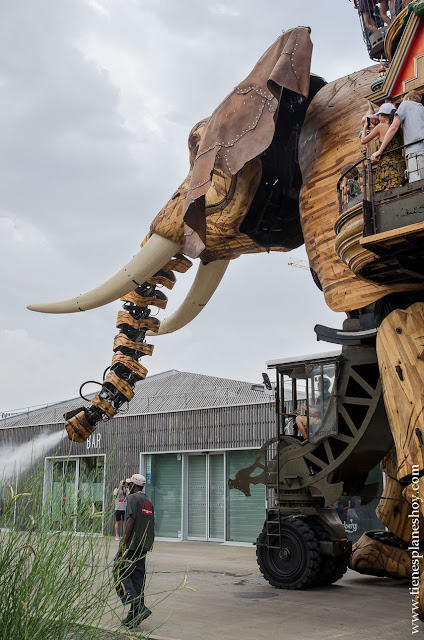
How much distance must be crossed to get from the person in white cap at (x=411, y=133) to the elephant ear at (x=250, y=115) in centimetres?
157

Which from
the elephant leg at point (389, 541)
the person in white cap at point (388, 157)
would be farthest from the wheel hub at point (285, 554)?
the person in white cap at point (388, 157)

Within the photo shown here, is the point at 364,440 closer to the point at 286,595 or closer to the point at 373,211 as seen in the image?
the point at 286,595

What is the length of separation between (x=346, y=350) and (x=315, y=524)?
6.78ft

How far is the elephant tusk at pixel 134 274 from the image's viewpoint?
311 inches

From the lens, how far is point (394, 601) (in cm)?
711

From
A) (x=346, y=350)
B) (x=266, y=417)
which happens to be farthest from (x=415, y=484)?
(x=266, y=417)

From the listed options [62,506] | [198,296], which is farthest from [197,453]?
[62,506]

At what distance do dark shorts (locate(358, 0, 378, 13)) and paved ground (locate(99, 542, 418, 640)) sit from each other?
6.48 metres

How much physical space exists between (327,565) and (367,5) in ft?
21.1

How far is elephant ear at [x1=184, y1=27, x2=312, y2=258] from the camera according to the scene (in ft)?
21.0

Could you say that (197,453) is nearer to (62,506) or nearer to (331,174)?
(331,174)

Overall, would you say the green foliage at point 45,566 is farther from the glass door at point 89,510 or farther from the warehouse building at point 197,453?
the warehouse building at point 197,453

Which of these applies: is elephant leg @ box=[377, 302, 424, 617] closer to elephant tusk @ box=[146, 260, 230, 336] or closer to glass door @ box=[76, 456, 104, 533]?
glass door @ box=[76, 456, 104, 533]

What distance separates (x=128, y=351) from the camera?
8.52 m
